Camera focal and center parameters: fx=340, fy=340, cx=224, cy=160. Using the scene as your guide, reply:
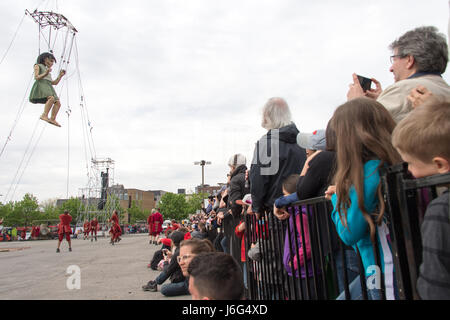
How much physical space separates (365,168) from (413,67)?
3.91 feet

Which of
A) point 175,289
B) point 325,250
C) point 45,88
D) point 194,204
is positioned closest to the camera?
point 325,250

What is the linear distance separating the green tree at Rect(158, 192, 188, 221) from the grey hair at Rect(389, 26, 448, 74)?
8366 centimetres

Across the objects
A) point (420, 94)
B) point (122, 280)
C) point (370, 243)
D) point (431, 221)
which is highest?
point (420, 94)

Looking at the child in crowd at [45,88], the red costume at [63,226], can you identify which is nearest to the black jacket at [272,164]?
the child in crowd at [45,88]

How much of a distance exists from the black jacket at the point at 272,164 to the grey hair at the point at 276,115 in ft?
0.32

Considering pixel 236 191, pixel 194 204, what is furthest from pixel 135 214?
pixel 236 191

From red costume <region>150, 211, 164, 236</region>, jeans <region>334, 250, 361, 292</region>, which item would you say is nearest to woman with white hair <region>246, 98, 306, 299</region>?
jeans <region>334, 250, 361, 292</region>

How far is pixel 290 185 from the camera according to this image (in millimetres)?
3123

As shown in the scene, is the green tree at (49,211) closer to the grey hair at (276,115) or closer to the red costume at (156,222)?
the red costume at (156,222)

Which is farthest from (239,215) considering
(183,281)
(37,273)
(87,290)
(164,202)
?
(164,202)

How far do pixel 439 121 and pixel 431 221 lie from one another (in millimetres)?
392

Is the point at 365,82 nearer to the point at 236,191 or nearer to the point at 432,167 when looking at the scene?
the point at 432,167
